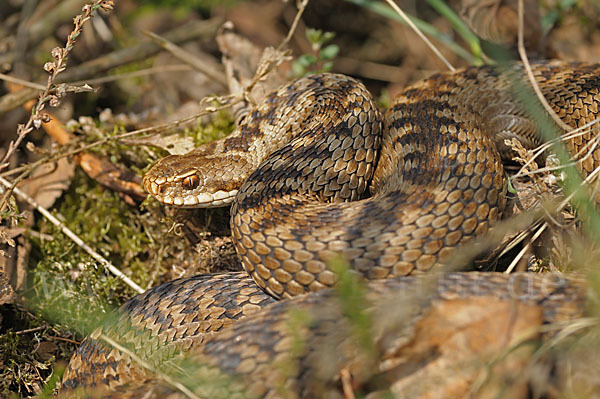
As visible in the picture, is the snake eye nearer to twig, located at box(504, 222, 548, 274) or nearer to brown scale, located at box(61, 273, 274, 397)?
brown scale, located at box(61, 273, 274, 397)

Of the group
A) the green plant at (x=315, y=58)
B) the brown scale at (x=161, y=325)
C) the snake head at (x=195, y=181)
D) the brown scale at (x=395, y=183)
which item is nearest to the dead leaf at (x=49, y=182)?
the snake head at (x=195, y=181)

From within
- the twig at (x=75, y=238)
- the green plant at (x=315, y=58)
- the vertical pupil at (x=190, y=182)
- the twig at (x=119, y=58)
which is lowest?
the twig at (x=75, y=238)

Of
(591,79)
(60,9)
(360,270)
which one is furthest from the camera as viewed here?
(60,9)

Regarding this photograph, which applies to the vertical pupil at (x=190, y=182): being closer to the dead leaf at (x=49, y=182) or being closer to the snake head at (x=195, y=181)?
the snake head at (x=195, y=181)

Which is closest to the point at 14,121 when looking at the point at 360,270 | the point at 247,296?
the point at 247,296

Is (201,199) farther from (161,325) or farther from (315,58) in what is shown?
(315,58)

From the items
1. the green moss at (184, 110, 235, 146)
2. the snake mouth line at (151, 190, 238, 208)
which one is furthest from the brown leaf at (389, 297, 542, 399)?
the green moss at (184, 110, 235, 146)

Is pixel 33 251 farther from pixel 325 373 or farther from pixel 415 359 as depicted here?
pixel 415 359
